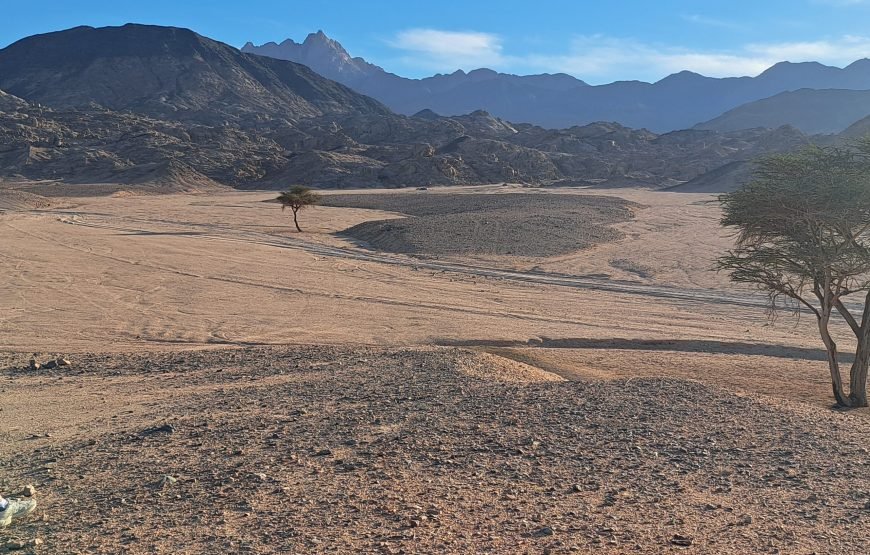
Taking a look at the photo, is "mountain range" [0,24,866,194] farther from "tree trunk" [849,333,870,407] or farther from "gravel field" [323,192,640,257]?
"tree trunk" [849,333,870,407]

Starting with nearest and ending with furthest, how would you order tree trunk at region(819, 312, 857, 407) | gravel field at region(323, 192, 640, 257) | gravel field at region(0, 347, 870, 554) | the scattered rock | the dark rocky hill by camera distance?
gravel field at region(0, 347, 870, 554) < the scattered rock < tree trunk at region(819, 312, 857, 407) < gravel field at region(323, 192, 640, 257) < the dark rocky hill

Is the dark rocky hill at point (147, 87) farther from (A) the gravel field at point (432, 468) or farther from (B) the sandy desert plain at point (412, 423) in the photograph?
(A) the gravel field at point (432, 468)

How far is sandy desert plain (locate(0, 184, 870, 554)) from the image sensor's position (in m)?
5.80

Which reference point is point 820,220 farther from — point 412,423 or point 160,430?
point 160,430

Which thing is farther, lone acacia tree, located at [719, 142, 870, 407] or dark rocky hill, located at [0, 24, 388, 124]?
dark rocky hill, located at [0, 24, 388, 124]

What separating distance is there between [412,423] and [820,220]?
842 cm

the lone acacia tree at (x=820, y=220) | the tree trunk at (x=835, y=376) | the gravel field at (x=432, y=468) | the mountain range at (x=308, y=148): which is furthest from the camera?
the mountain range at (x=308, y=148)

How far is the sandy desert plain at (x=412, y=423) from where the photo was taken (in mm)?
5805

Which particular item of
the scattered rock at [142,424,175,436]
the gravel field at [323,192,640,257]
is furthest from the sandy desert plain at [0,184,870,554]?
the gravel field at [323,192,640,257]

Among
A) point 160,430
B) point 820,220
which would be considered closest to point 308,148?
point 820,220

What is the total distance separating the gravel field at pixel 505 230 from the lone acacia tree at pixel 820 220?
868 inches

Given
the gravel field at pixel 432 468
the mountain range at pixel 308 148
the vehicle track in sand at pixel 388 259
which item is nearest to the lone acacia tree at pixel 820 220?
the gravel field at pixel 432 468

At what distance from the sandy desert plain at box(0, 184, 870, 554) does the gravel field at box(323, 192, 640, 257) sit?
11.1 metres

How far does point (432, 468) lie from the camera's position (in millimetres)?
7062
